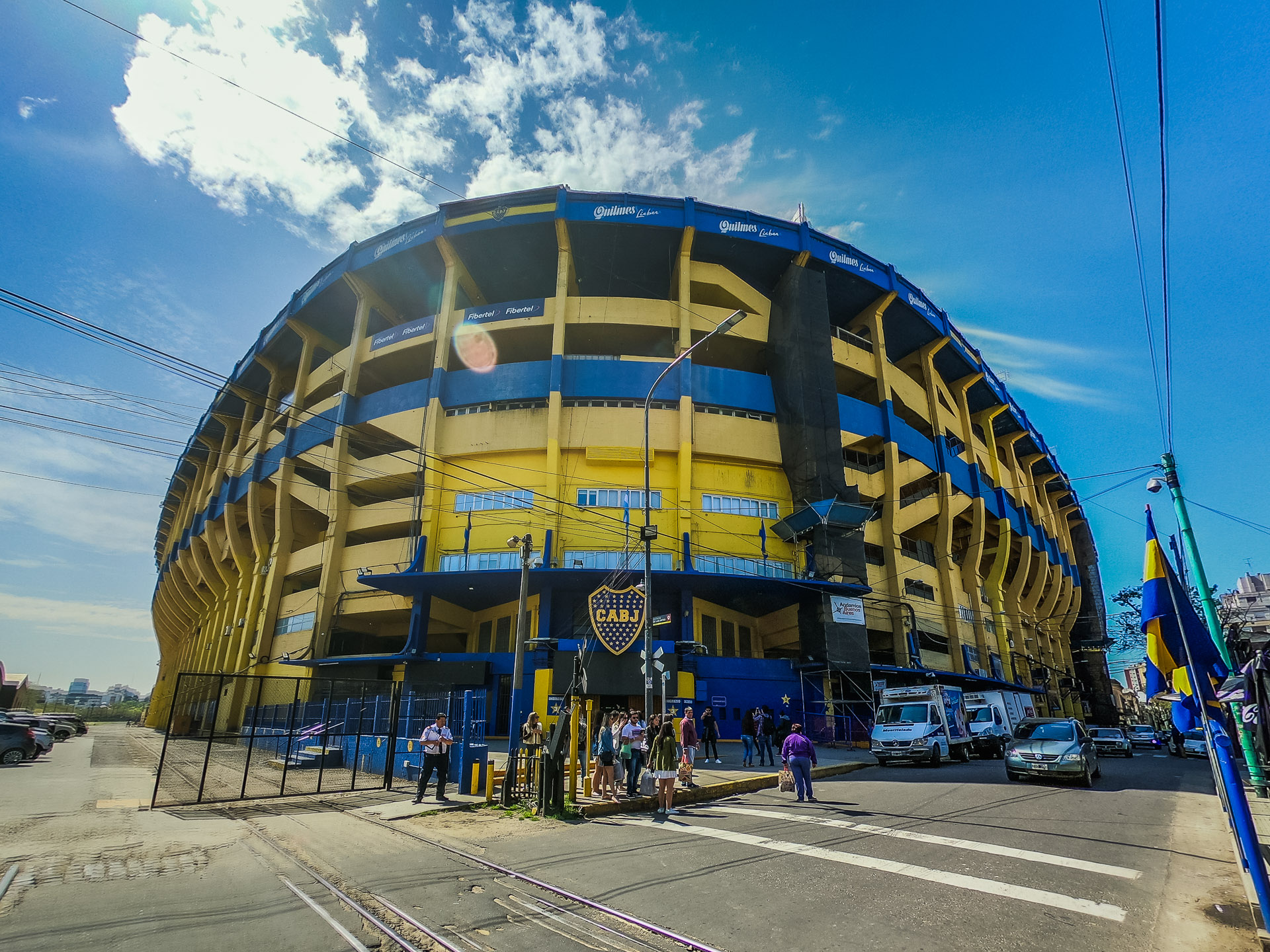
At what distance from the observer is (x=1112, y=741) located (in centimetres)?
2822

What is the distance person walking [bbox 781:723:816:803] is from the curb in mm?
1808

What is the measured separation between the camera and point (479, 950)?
180 inches

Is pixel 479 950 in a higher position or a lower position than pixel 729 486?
lower

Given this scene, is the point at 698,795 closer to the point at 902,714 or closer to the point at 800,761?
the point at 800,761

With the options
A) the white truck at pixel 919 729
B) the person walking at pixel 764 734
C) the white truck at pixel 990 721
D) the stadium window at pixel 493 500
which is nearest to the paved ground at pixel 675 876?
the person walking at pixel 764 734

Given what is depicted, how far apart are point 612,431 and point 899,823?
21903 mm

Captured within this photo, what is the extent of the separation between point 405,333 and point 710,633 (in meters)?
23.1

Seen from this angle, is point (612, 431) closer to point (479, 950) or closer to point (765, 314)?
point (765, 314)

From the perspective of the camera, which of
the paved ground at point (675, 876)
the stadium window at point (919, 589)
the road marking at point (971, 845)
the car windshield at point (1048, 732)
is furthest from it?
the stadium window at point (919, 589)

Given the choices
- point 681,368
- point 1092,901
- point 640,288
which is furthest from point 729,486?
point 1092,901

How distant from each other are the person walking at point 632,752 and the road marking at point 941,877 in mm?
3344

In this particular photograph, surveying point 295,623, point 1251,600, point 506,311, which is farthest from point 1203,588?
point 1251,600

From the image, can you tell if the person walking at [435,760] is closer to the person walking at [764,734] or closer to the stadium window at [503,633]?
the person walking at [764,734]

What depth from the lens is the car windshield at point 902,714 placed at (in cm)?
1989
